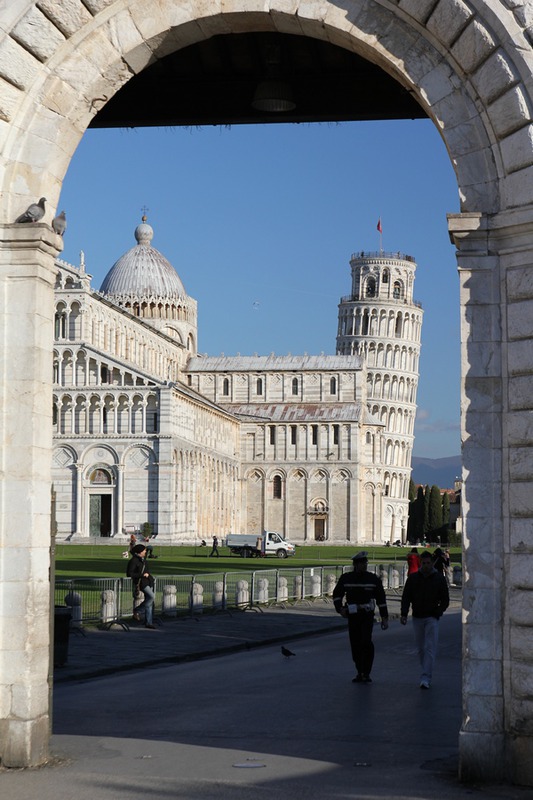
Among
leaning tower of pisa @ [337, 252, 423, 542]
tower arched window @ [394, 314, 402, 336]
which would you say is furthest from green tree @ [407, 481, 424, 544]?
tower arched window @ [394, 314, 402, 336]

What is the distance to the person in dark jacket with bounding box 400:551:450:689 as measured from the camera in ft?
53.1

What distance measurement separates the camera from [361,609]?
1683 cm

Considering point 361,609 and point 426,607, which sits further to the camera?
point 361,609

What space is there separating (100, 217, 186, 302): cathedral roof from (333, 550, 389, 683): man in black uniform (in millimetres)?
105682

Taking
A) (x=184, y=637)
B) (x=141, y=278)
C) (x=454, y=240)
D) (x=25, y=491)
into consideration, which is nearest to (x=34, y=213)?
(x=25, y=491)

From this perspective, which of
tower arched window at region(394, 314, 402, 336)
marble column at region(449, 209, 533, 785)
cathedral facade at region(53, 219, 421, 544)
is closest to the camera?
marble column at region(449, 209, 533, 785)

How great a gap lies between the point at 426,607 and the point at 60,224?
8004 millimetres

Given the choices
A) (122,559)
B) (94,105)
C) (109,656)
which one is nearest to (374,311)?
(122,559)

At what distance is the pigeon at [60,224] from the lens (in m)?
10.6

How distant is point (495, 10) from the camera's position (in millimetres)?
9695

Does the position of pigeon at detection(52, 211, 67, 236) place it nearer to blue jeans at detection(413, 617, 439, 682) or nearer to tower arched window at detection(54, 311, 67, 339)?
blue jeans at detection(413, 617, 439, 682)

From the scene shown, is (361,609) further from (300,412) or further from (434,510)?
(434,510)

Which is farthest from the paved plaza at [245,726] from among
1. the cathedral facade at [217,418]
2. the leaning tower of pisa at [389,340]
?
the leaning tower of pisa at [389,340]

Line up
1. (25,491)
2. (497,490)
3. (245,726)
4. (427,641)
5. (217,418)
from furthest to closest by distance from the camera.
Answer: (217,418) < (427,641) < (245,726) < (25,491) < (497,490)
